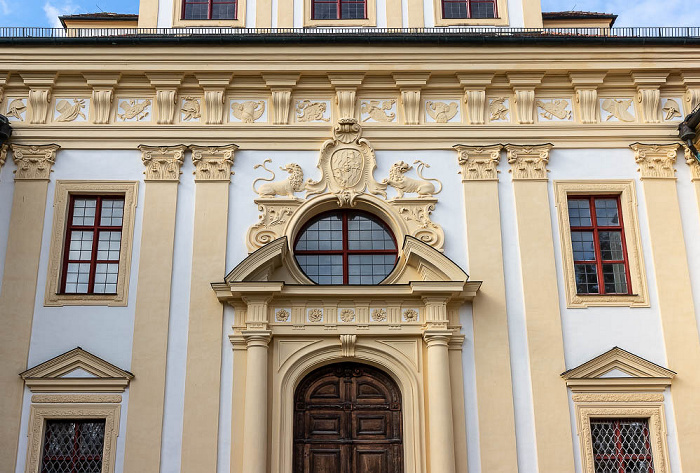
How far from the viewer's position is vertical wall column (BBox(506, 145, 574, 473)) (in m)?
14.1

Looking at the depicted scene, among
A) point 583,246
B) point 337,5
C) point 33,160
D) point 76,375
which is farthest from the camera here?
point 337,5

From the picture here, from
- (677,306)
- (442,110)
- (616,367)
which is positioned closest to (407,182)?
(442,110)

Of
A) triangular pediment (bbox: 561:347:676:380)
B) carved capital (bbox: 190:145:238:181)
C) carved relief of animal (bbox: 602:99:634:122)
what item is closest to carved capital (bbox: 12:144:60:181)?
carved capital (bbox: 190:145:238:181)

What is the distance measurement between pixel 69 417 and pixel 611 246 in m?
9.88

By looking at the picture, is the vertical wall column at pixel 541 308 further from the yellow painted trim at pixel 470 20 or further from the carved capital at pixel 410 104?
the yellow painted trim at pixel 470 20

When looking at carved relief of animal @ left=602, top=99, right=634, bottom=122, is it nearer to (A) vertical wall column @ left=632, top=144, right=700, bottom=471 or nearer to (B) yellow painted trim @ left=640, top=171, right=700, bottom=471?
(A) vertical wall column @ left=632, top=144, right=700, bottom=471

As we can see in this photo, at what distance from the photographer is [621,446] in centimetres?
1415

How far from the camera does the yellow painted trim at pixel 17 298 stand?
1408 cm

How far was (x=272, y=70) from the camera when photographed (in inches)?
634

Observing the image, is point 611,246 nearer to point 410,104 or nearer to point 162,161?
point 410,104

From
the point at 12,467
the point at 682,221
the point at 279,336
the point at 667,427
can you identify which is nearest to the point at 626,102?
the point at 682,221

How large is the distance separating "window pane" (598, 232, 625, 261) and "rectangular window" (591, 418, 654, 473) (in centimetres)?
293

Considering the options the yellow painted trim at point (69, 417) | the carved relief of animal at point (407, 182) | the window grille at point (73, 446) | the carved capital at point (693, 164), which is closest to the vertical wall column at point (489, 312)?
the carved relief of animal at point (407, 182)

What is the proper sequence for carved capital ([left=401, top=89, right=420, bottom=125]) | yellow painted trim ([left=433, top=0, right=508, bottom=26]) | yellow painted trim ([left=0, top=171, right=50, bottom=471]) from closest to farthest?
1. yellow painted trim ([left=0, top=171, right=50, bottom=471])
2. carved capital ([left=401, top=89, right=420, bottom=125])
3. yellow painted trim ([left=433, top=0, right=508, bottom=26])
